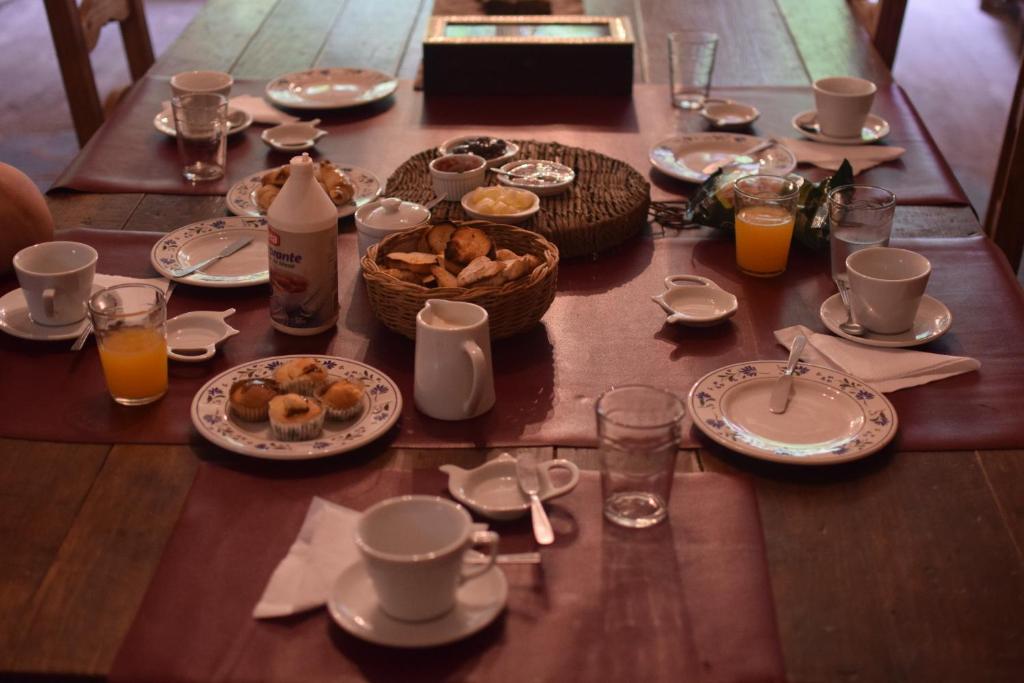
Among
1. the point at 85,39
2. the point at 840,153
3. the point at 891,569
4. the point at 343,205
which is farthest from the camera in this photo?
the point at 85,39

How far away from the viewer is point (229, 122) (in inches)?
86.0

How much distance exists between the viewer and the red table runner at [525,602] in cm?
91

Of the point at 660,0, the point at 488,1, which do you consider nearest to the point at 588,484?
the point at 488,1

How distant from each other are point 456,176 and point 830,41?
137 cm

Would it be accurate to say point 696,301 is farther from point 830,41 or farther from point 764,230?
point 830,41

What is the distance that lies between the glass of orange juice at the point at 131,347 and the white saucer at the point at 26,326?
15 cm

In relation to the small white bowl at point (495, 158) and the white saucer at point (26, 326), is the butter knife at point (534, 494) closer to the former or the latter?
the white saucer at point (26, 326)

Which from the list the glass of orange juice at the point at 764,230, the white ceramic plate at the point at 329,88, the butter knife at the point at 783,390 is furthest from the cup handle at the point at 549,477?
the white ceramic plate at the point at 329,88

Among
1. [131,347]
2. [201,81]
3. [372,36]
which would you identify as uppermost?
[131,347]

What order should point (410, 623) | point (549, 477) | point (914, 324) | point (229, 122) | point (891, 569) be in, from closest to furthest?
point (410, 623), point (891, 569), point (549, 477), point (914, 324), point (229, 122)

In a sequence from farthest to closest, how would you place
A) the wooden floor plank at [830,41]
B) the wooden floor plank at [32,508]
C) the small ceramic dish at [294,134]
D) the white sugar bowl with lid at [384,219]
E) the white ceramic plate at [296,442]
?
the wooden floor plank at [830,41], the small ceramic dish at [294,134], the white sugar bowl with lid at [384,219], the white ceramic plate at [296,442], the wooden floor plank at [32,508]

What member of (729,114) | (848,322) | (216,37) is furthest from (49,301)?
(216,37)

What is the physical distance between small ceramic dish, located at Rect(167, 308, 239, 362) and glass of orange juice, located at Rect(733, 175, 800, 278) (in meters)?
0.72

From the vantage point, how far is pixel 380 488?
1146mm
